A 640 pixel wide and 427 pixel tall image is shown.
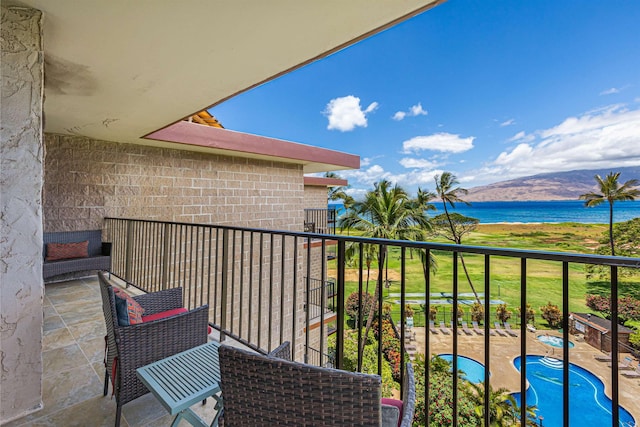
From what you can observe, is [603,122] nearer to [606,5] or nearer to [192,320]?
[606,5]

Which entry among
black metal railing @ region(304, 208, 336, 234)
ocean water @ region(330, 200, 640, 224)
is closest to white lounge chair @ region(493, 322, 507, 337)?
black metal railing @ region(304, 208, 336, 234)

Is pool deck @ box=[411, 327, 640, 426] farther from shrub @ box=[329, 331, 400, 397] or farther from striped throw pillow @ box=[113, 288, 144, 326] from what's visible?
striped throw pillow @ box=[113, 288, 144, 326]

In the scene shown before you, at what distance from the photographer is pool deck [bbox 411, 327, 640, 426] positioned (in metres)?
11.4

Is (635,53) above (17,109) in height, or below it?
above

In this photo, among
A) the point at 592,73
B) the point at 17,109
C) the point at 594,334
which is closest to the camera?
the point at 17,109

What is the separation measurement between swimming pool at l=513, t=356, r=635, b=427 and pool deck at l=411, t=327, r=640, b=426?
385 millimetres

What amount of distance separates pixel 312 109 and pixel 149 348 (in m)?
47.3

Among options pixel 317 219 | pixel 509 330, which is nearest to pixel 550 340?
pixel 509 330

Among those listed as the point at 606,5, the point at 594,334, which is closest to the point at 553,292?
the point at 594,334

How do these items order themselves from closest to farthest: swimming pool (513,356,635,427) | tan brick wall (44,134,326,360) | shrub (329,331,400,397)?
1. tan brick wall (44,134,326,360)
2. swimming pool (513,356,635,427)
3. shrub (329,331,400,397)

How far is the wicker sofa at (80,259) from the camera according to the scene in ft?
13.6

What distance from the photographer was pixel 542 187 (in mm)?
38031

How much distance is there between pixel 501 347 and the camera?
15641mm

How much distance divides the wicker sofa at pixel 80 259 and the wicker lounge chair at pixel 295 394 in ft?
15.3
